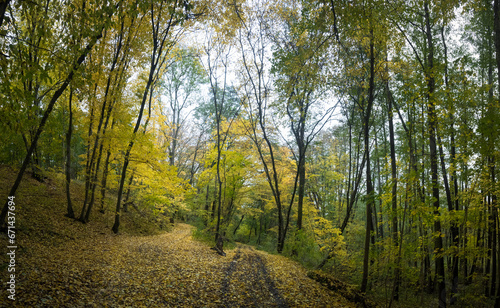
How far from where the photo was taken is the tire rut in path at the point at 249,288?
5243mm

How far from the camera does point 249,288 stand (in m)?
6.08

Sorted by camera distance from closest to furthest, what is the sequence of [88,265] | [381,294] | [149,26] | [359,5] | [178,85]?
[359,5] < [88,265] < [381,294] < [149,26] < [178,85]

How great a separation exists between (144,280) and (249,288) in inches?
100

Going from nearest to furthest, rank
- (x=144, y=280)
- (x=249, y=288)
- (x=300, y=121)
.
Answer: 1. (x=144, y=280)
2. (x=249, y=288)
3. (x=300, y=121)

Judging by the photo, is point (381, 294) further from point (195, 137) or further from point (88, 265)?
point (195, 137)

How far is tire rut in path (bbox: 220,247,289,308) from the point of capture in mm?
5243

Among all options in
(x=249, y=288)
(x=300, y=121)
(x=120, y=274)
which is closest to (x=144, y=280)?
(x=120, y=274)

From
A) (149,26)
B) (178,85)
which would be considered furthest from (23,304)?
(178,85)

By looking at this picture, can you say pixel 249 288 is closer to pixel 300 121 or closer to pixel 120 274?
pixel 120 274

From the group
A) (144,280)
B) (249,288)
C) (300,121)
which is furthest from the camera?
(300,121)

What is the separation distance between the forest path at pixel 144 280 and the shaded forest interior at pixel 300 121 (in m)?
0.37

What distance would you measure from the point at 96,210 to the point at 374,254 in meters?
12.5

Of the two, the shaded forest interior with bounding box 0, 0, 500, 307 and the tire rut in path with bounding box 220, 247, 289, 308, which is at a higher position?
the shaded forest interior with bounding box 0, 0, 500, 307

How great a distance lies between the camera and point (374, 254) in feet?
24.9
